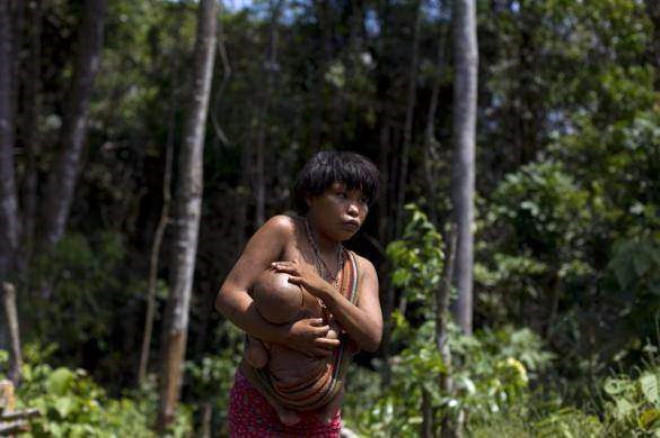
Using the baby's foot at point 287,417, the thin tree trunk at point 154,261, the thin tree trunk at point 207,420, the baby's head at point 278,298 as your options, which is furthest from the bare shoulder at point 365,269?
the thin tree trunk at point 154,261

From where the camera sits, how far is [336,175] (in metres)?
2.91

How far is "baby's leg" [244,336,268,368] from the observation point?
2.81 metres

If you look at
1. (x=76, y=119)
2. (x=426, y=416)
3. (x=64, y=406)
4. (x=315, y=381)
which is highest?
(x=76, y=119)

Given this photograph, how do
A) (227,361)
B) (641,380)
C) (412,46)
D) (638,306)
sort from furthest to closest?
1. (412,46)
2. (227,361)
3. (638,306)
4. (641,380)

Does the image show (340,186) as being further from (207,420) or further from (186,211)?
(207,420)

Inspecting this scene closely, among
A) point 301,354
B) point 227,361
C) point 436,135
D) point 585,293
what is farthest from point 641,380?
point 436,135

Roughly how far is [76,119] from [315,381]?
23.1 feet

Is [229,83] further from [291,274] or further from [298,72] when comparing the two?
[291,274]

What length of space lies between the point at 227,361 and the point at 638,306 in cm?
459

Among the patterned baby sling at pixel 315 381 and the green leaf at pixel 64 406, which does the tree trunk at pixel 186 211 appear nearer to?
the green leaf at pixel 64 406

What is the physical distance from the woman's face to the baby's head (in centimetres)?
29

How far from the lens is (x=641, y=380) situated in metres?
4.04

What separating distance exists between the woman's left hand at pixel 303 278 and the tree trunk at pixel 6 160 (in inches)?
244

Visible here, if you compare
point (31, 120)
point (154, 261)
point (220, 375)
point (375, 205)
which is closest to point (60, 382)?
point (220, 375)
